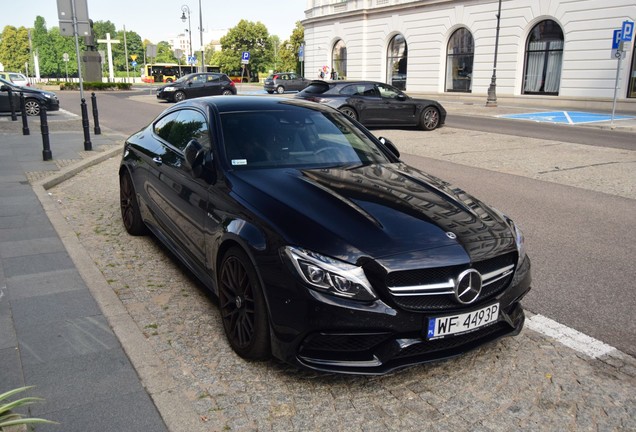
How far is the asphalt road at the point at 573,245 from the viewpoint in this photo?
423 centimetres

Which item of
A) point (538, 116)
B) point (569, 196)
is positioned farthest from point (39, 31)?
point (569, 196)

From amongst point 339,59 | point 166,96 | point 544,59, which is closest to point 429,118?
point 544,59

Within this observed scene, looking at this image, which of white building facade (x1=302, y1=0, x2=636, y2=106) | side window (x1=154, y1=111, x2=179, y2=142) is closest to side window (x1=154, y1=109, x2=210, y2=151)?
side window (x1=154, y1=111, x2=179, y2=142)

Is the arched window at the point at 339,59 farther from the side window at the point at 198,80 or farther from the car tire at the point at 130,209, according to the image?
the car tire at the point at 130,209

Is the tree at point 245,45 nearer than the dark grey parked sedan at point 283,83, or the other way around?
the dark grey parked sedan at point 283,83

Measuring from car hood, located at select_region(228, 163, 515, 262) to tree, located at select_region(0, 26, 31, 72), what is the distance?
140m

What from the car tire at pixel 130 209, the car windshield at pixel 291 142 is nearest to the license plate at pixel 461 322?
the car windshield at pixel 291 142

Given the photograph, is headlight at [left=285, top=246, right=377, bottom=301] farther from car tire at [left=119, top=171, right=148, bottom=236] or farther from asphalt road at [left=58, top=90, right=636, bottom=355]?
car tire at [left=119, top=171, right=148, bottom=236]

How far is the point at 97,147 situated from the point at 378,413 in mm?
12080

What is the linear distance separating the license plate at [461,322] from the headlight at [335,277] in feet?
1.21

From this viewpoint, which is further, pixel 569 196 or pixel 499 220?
pixel 569 196

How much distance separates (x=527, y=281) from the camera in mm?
3512

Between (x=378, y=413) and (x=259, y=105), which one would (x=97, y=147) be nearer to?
(x=259, y=105)

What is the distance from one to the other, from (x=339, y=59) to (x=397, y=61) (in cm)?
824
